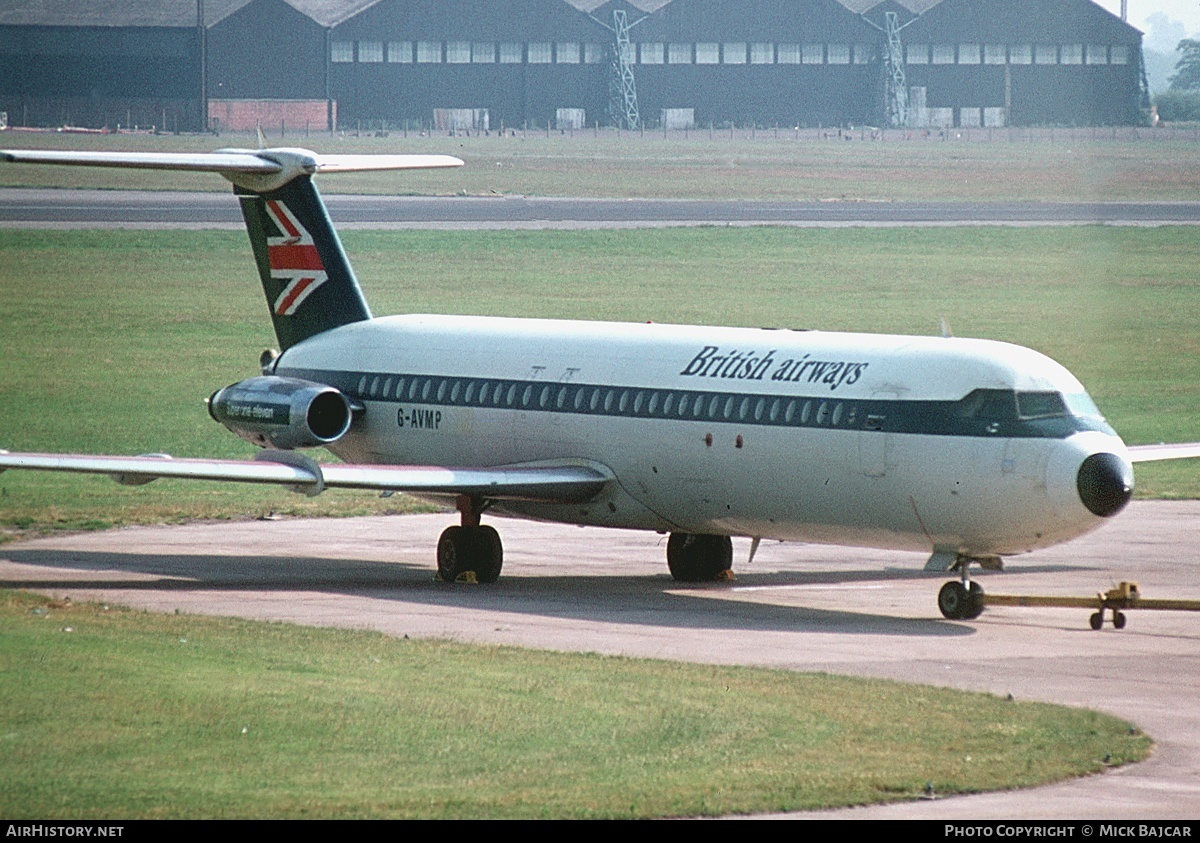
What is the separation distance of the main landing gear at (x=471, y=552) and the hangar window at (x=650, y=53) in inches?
4009

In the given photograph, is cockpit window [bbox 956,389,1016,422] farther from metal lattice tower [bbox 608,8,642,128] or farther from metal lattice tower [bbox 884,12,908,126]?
metal lattice tower [bbox 608,8,642,128]

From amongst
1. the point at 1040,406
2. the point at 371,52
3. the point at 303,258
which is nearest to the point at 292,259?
the point at 303,258

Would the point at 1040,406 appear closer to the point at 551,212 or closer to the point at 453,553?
the point at 453,553

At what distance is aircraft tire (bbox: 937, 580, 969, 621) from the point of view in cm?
2488

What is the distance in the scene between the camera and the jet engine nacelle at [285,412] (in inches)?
1183

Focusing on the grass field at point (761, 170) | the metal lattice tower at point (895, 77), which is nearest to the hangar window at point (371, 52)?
the grass field at point (761, 170)

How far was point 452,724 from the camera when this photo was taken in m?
17.6

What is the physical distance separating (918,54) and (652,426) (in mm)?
96676

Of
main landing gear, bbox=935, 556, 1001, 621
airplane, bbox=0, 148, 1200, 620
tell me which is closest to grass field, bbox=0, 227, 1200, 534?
airplane, bbox=0, 148, 1200, 620

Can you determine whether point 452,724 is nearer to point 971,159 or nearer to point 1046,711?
point 1046,711

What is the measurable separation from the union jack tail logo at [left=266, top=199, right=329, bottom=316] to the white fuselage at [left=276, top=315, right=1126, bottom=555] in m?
1.02

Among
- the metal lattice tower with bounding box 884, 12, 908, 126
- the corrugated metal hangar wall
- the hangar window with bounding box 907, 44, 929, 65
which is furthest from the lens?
the metal lattice tower with bounding box 884, 12, 908, 126

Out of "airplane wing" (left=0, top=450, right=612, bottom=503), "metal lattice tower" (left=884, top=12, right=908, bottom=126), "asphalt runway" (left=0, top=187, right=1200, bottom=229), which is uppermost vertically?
"metal lattice tower" (left=884, top=12, right=908, bottom=126)

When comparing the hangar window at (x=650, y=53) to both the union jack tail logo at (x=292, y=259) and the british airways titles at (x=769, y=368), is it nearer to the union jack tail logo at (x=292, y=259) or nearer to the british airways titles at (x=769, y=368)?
the union jack tail logo at (x=292, y=259)
